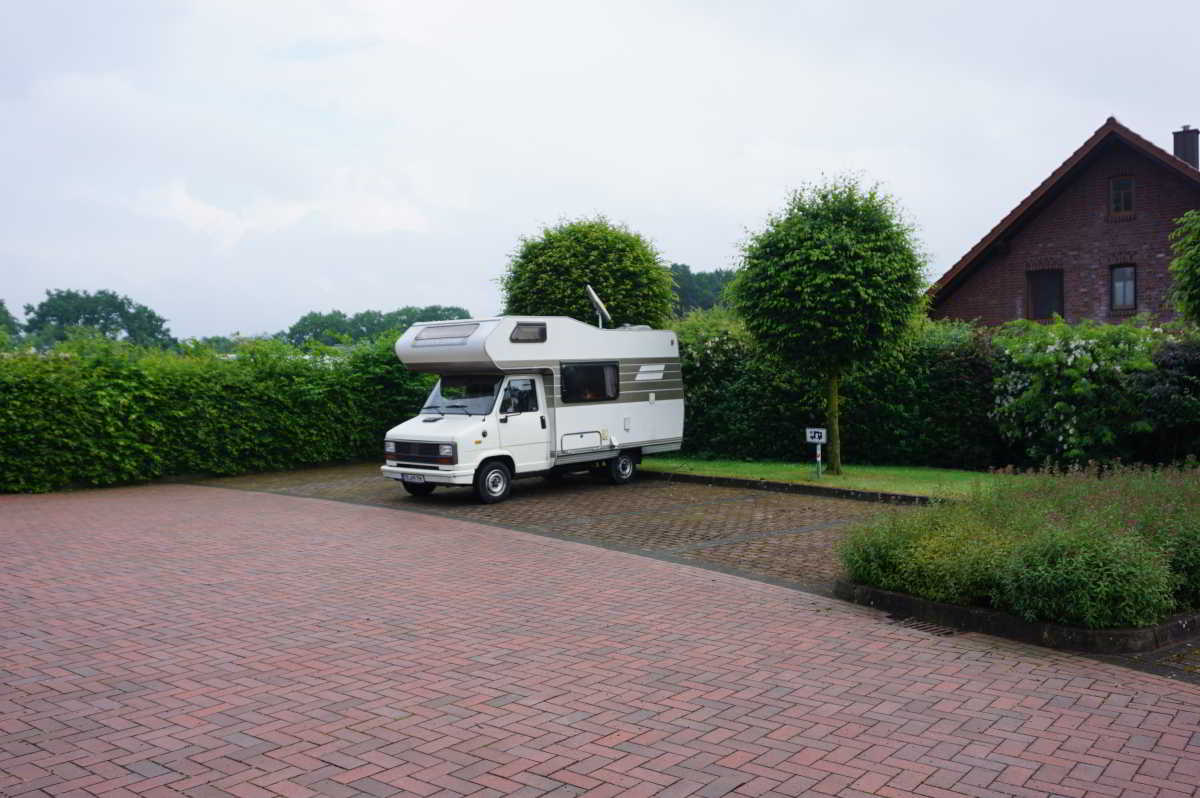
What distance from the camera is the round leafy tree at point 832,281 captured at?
15836 mm

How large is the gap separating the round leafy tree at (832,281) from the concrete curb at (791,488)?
164 cm

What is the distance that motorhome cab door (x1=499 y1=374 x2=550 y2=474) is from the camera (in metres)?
15.1

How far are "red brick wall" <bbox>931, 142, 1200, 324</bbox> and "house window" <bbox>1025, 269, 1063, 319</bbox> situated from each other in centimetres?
28

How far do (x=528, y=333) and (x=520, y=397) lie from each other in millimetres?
1037

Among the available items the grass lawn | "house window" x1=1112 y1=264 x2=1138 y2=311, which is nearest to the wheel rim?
the grass lawn

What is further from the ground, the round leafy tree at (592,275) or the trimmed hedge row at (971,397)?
the round leafy tree at (592,275)

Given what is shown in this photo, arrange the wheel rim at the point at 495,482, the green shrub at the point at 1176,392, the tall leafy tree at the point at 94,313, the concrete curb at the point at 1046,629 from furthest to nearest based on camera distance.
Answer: the tall leafy tree at the point at 94,313
the wheel rim at the point at 495,482
the green shrub at the point at 1176,392
the concrete curb at the point at 1046,629

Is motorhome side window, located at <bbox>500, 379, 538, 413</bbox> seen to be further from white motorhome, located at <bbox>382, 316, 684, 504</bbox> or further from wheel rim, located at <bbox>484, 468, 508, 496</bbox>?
wheel rim, located at <bbox>484, 468, 508, 496</bbox>

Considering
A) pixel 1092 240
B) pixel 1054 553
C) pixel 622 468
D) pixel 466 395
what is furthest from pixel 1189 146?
pixel 1054 553

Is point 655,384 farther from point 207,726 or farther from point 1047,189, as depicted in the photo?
point 1047,189

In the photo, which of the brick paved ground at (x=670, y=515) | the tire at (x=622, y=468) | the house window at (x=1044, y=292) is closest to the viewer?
the brick paved ground at (x=670, y=515)

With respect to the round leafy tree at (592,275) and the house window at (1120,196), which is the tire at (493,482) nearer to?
the round leafy tree at (592,275)

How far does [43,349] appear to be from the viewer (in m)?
18.4

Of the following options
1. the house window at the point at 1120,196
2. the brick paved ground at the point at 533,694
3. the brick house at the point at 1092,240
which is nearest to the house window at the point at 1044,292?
the brick house at the point at 1092,240
